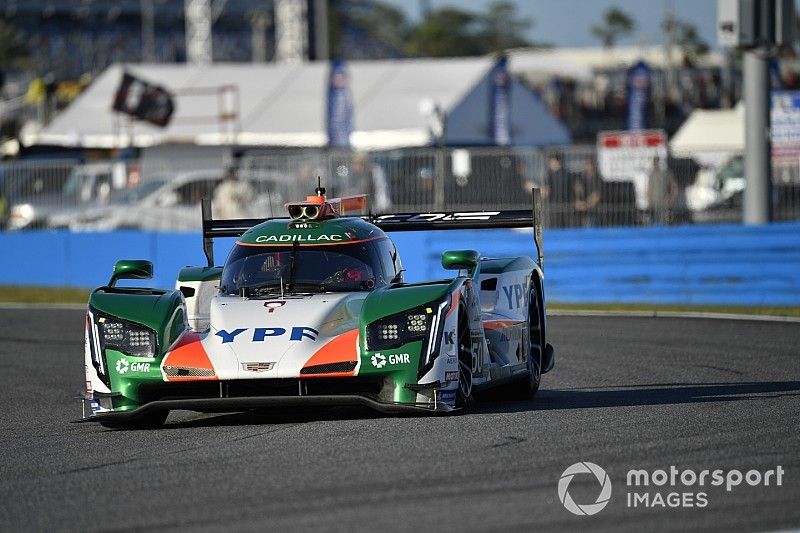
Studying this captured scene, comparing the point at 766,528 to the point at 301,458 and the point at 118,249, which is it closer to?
the point at 301,458

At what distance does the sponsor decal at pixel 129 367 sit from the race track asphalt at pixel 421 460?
0.38 m

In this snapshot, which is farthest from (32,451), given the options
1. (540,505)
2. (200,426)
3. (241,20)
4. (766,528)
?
(241,20)

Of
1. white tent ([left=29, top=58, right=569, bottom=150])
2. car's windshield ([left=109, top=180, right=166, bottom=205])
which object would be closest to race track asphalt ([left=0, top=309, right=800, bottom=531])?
car's windshield ([left=109, top=180, right=166, bottom=205])

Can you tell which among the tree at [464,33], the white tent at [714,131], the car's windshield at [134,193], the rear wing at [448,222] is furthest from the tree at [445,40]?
the rear wing at [448,222]

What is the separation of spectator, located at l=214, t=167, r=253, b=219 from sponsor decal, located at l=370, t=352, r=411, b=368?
17.6m

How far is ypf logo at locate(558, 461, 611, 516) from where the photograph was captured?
6.46 meters

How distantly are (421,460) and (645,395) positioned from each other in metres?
3.36

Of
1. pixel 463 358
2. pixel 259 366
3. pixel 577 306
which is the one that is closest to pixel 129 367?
pixel 259 366

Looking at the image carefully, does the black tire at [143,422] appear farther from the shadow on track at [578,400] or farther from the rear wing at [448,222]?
the rear wing at [448,222]

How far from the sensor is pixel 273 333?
9289 mm

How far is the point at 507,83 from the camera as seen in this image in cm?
3994

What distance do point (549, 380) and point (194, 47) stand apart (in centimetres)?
4084

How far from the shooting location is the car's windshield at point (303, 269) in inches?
404

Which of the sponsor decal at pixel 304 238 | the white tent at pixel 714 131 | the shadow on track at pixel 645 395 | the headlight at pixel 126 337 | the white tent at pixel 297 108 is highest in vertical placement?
the white tent at pixel 297 108
